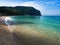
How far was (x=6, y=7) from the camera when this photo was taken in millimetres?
8844

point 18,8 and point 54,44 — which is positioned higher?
point 18,8

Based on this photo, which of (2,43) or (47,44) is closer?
(2,43)

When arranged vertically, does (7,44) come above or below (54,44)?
above

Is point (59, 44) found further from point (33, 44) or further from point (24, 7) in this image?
point (24, 7)

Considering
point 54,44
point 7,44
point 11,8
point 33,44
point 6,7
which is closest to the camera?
point 7,44

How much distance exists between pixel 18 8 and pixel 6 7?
2.41ft

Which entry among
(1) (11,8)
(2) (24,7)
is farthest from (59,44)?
(1) (11,8)

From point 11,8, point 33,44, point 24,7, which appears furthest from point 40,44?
point 11,8

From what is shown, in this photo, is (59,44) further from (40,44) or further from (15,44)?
(15,44)

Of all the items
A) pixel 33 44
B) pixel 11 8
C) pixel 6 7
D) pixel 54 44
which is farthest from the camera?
pixel 11 8

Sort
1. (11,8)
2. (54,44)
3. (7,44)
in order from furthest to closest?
1. (11,8)
2. (54,44)
3. (7,44)

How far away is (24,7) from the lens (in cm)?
902

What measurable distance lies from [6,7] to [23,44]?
15.8ft

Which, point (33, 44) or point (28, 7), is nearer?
point (33, 44)
